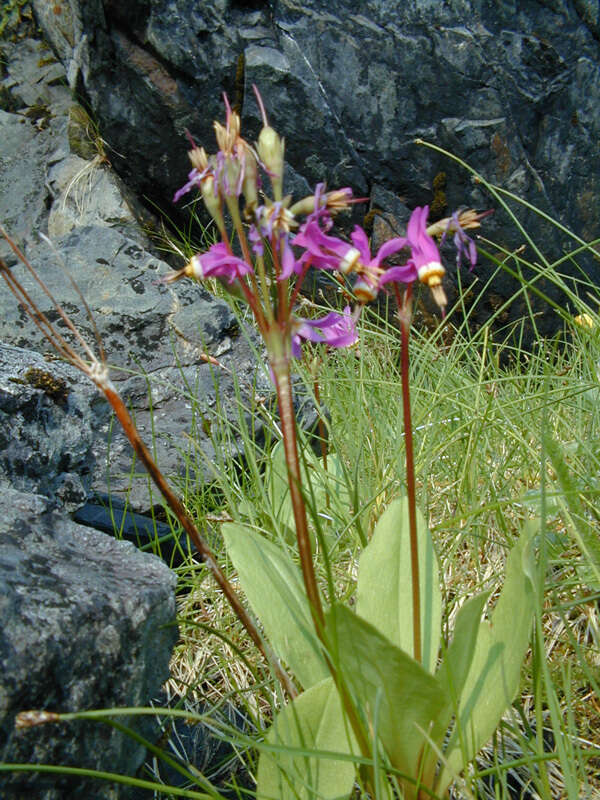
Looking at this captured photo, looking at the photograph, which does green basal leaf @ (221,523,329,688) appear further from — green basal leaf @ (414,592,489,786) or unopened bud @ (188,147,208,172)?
unopened bud @ (188,147,208,172)

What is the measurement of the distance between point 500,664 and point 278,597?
0.37 metres

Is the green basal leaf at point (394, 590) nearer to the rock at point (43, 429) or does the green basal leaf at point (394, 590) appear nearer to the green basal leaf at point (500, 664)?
the green basal leaf at point (500, 664)

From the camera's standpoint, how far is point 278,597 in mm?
1146

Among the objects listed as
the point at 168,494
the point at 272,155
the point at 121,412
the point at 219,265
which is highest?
the point at 272,155

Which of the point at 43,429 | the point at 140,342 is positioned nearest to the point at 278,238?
the point at 43,429

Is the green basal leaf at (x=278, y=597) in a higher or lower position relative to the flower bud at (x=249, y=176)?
lower

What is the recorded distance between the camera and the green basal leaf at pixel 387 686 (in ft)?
2.69

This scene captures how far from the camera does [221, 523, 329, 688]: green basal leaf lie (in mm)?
1080

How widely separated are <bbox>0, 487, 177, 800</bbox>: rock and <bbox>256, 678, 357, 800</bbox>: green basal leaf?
7.8 inches

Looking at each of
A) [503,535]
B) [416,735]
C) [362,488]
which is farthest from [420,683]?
[362,488]

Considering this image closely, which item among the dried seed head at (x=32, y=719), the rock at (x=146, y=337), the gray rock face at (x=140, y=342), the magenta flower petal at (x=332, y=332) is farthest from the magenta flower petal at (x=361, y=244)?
the rock at (x=146, y=337)

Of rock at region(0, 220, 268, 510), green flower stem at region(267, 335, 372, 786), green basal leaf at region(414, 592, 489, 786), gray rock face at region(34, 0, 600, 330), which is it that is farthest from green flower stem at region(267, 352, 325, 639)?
gray rock face at region(34, 0, 600, 330)

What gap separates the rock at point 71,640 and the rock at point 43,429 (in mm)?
405

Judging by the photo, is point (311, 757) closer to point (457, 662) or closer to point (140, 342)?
point (457, 662)
